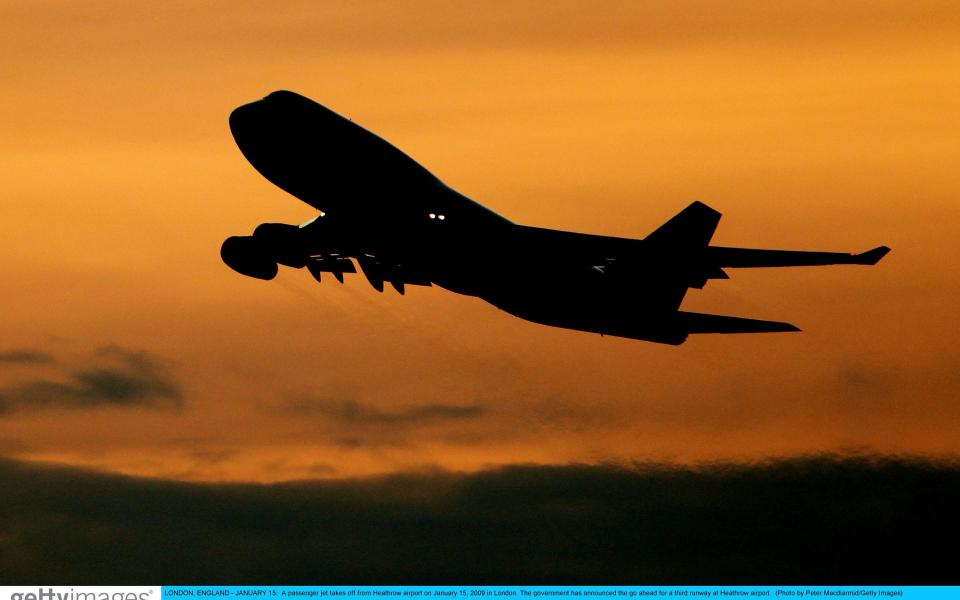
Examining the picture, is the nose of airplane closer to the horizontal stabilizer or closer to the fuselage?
the fuselage

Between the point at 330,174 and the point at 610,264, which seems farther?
the point at 610,264

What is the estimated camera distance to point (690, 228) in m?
60.8

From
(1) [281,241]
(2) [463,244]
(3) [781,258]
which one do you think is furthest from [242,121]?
(3) [781,258]

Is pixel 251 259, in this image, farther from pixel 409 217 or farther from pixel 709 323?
pixel 709 323

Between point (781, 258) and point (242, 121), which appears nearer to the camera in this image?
point (781, 258)

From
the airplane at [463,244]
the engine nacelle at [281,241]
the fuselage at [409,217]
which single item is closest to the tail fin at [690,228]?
the airplane at [463,244]

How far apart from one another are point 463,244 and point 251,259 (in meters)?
8.91

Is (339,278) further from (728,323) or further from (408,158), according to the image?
(728,323)

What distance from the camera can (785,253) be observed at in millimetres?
56969

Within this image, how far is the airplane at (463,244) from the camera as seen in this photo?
193 feet

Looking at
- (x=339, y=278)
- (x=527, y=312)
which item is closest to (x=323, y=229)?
(x=339, y=278)

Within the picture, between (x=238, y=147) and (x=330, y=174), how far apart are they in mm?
3881

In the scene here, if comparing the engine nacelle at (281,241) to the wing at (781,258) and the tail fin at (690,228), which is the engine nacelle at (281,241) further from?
the wing at (781,258)

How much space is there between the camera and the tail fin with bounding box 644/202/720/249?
2392 inches
